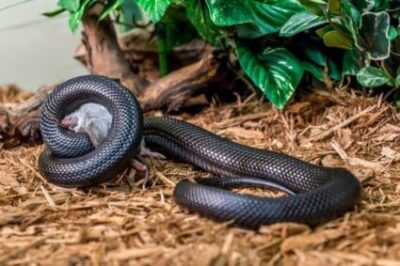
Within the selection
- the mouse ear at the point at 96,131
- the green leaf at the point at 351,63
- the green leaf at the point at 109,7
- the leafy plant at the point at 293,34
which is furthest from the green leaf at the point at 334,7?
the green leaf at the point at 109,7

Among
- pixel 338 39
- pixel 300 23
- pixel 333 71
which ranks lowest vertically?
pixel 333 71

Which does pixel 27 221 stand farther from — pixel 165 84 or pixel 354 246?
pixel 165 84

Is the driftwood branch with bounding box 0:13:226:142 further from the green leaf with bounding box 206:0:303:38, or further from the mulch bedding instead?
the green leaf with bounding box 206:0:303:38

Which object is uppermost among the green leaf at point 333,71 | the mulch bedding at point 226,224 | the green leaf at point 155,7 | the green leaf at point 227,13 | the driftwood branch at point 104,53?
the green leaf at point 155,7

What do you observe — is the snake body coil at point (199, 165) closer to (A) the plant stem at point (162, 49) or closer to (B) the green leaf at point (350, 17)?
(B) the green leaf at point (350, 17)

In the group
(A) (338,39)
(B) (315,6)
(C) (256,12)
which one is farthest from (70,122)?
(A) (338,39)

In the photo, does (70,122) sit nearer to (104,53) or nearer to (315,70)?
(104,53)

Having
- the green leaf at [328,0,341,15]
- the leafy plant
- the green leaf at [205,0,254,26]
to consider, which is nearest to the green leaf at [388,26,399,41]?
the leafy plant
